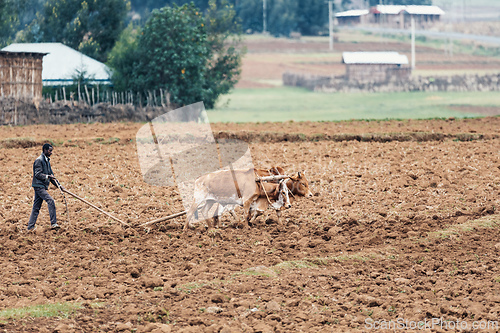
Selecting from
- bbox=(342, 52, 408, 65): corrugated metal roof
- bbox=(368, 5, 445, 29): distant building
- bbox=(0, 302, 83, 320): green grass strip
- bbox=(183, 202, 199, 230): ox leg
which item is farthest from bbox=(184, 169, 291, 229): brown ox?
bbox=(368, 5, 445, 29): distant building

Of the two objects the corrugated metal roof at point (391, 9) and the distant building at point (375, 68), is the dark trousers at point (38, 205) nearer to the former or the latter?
the distant building at point (375, 68)

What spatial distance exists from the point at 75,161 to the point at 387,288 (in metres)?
11.4

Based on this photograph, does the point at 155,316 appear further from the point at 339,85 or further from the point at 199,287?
the point at 339,85

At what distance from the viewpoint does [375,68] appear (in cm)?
4806

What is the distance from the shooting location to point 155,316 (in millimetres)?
7637

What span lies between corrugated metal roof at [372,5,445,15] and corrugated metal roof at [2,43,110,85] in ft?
134

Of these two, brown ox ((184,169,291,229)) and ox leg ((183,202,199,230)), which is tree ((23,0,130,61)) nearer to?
ox leg ((183,202,199,230))

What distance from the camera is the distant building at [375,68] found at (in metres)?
47.7

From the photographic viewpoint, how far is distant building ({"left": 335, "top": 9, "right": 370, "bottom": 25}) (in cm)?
7125

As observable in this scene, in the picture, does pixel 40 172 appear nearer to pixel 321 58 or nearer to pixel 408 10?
pixel 321 58

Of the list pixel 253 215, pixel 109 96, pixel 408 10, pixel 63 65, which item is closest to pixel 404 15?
pixel 408 10

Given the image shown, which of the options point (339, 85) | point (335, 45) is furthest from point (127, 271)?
point (335, 45)

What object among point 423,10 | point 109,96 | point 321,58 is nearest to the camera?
point 109,96

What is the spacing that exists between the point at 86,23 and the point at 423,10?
131 feet
